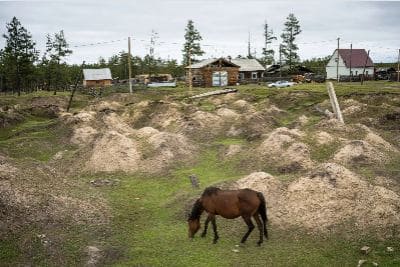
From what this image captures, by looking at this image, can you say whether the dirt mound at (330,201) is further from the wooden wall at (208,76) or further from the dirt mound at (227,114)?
the wooden wall at (208,76)

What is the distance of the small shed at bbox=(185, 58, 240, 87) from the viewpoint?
6956cm

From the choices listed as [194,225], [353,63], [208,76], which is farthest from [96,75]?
[194,225]

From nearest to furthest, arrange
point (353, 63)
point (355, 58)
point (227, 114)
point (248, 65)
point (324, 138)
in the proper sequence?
point (324, 138) < point (227, 114) < point (248, 65) < point (353, 63) < point (355, 58)

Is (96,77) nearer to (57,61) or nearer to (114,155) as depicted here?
(57,61)

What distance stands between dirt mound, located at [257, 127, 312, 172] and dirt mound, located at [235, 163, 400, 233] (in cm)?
443

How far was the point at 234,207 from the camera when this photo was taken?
14.7 m

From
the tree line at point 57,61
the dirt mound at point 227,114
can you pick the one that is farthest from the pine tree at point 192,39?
the dirt mound at point 227,114

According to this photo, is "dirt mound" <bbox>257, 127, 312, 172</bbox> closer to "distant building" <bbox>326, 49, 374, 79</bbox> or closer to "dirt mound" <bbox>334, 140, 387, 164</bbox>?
"dirt mound" <bbox>334, 140, 387, 164</bbox>

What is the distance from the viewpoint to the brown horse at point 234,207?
47.4ft

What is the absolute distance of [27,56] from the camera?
6850 cm

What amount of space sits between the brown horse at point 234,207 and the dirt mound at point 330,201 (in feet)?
6.31

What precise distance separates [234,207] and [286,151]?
10559mm

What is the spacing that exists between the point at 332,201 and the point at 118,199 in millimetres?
10193

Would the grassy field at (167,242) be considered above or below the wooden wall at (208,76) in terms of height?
below
